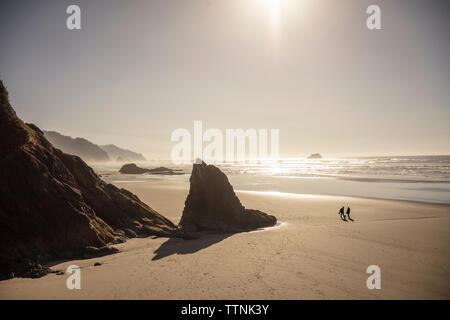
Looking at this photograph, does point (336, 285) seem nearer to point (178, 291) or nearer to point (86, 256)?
point (178, 291)

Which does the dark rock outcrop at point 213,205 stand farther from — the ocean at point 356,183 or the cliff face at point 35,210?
the ocean at point 356,183

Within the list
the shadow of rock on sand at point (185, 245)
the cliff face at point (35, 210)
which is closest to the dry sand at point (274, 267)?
the shadow of rock on sand at point (185, 245)

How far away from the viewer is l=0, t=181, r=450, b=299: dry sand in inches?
336

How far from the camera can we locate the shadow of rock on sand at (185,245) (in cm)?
1281

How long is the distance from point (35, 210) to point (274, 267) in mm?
11424

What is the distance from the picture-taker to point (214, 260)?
11656mm

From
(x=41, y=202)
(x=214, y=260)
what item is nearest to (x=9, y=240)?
(x=41, y=202)

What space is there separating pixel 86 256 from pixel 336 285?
11462 mm

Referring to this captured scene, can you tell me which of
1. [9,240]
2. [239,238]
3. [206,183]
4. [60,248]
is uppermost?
[206,183]

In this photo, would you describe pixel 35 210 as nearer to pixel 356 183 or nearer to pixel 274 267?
pixel 274 267

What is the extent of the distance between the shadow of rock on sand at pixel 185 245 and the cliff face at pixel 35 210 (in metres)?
2.71

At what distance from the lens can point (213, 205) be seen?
18.5 meters

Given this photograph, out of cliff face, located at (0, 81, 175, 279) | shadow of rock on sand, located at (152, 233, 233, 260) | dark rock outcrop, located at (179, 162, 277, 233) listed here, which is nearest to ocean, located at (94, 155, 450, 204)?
dark rock outcrop, located at (179, 162, 277, 233)

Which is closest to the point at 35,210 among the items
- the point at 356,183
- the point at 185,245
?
the point at 185,245
